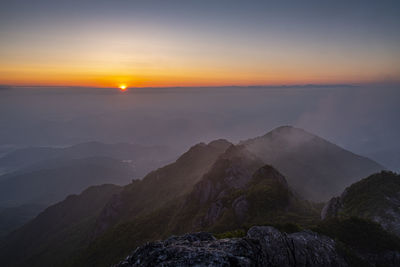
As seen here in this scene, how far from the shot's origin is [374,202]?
38812 mm

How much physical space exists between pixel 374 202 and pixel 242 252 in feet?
122

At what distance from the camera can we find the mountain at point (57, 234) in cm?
10588

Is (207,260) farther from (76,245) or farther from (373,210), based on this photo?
(76,245)

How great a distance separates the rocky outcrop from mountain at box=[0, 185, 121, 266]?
105m

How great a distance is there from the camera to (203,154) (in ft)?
396

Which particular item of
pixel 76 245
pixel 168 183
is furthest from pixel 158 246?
pixel 76 245

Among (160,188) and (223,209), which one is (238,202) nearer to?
(223,209)

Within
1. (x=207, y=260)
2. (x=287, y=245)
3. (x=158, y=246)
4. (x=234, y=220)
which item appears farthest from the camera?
(x=234, y=220)

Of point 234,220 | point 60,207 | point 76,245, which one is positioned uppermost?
point 234,220

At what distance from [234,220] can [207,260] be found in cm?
3079

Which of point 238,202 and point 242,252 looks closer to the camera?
point 242,252

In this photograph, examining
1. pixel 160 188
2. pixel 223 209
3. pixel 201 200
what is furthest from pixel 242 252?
pixel 160 188

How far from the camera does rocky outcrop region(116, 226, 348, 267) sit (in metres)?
13.3

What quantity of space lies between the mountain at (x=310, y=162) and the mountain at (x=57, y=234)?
333 feet
